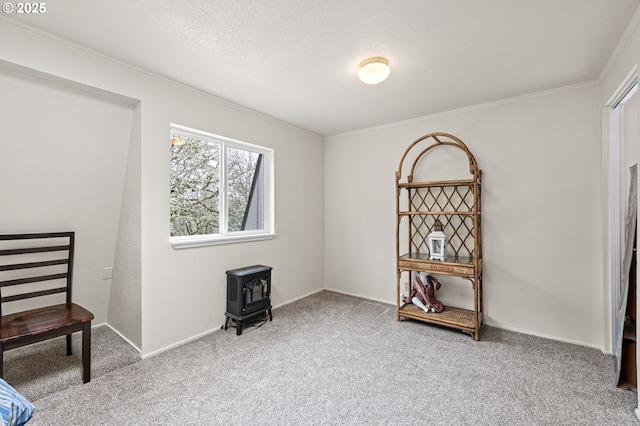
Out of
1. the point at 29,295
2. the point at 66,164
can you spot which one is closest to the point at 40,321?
the point at 29,295

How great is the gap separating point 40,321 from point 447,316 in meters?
3.44

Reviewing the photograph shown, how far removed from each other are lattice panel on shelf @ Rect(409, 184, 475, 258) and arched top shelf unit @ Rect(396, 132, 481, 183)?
25cm

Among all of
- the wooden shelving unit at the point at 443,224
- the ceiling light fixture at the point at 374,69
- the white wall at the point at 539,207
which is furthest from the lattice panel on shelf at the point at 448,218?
the ceiling light fixture at the point at 374,69

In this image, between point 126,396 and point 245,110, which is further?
point 245,110

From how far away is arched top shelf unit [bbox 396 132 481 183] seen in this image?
9.99 feet

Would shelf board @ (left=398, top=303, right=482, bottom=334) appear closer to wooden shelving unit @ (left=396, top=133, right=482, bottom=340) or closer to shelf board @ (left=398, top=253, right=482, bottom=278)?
wooden shelving unit @ (left=396, top=133, right=482, bottom=340)

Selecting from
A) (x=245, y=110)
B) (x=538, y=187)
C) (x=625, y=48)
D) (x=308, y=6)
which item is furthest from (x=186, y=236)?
(x=625, y=48)

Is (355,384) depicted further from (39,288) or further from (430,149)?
(39,288)

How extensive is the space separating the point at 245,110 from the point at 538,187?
320 centimetres

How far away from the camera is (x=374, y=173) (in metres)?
3.94

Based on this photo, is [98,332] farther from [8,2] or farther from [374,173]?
[374,173]

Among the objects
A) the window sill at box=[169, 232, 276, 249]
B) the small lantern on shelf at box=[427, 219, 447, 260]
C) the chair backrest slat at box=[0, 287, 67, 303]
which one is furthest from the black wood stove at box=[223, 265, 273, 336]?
the small lantern on shelf at box=[427, 219, 447, 260]

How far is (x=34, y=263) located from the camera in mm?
2283

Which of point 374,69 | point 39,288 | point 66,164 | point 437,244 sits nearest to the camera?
point 374,69
